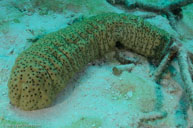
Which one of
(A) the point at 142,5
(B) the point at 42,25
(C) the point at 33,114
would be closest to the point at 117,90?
(C) the point at 33,114

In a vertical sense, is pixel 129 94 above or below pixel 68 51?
below

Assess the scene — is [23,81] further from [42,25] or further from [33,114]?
[42,25]

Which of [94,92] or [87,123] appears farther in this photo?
[94,92]

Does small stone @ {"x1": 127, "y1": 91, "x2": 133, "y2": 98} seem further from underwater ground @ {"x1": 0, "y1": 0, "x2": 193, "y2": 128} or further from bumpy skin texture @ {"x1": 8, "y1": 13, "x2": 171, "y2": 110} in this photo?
bumpy skin texture @ {"x1": 8, "y1": 13, "x2": 171, "y2": 110}

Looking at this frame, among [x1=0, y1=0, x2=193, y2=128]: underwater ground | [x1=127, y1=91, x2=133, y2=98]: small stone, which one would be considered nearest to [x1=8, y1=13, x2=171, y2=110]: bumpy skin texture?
[x1=0, y1=0, x2=193, y2=128]: underwater ground

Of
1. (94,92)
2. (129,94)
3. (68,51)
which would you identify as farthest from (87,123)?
(68,51)

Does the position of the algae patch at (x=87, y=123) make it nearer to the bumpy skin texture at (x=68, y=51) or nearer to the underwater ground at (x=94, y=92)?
the underwater ground at (x=94, y=92)

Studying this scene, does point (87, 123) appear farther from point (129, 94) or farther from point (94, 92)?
point (129, 94)
